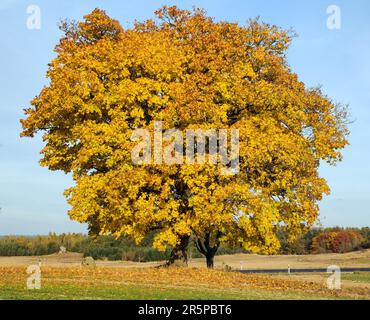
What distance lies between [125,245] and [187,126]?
51246mm

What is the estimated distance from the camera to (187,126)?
102 ft

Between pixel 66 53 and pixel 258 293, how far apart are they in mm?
18137

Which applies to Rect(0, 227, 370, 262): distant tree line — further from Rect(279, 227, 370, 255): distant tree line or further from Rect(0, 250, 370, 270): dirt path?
Rect(0, 250, 370, 270): dirt path

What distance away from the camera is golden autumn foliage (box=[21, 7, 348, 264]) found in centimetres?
3028

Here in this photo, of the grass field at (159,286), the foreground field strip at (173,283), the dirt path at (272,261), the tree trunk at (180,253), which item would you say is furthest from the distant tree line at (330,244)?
the grass field at (159,286)

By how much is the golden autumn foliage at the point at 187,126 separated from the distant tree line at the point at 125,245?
3612cm

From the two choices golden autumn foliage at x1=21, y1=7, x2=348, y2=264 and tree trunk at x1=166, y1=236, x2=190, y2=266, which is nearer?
golden autumn foliage at x1=21, y1=7, x2=348, y2=264

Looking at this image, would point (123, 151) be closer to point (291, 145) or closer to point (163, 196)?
point (163, 196)

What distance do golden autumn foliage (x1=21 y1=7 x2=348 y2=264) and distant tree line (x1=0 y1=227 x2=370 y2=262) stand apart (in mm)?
36120

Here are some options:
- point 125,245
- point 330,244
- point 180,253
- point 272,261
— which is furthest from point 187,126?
point 330,244

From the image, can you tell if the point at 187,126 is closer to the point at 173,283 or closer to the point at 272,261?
the point at 173,283

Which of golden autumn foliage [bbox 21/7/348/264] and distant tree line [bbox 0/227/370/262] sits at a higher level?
golden autumn foliage [bbox 21/7/348/264]

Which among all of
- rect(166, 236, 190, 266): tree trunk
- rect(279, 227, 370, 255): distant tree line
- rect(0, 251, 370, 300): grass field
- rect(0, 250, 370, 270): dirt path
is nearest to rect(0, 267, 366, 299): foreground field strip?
rect(0, 251, 370, 300): grass field
